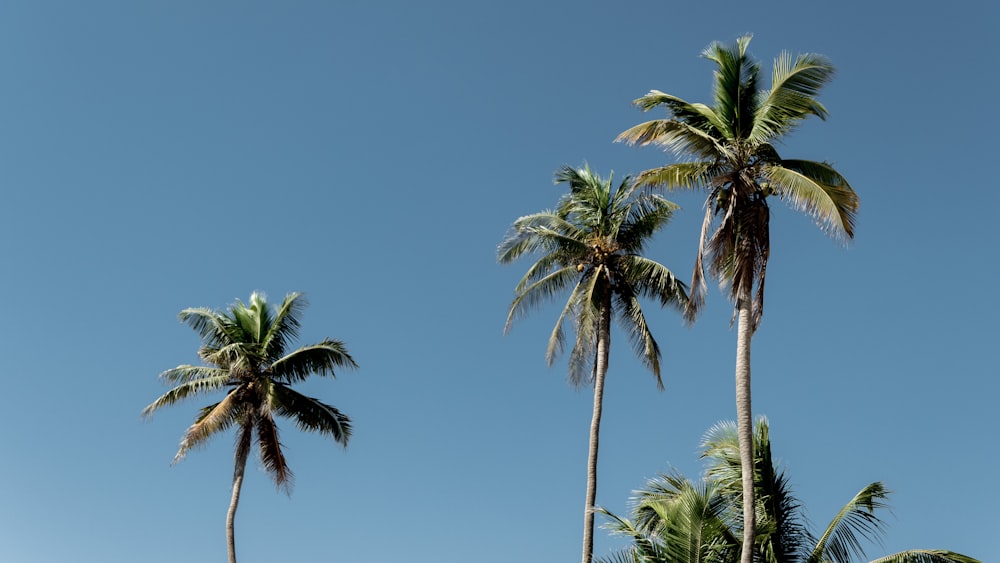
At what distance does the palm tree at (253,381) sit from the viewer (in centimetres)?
3444

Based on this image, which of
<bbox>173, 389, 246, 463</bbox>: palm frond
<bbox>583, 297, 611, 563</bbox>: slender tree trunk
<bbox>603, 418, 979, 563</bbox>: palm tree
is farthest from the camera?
<bbox>173, 389, 246, 463</bbox>: palm frond

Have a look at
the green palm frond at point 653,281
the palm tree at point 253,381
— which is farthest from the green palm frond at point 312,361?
the green palm frond at point 653,281

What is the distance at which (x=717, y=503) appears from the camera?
2016 cm

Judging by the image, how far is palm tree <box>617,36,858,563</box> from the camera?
2192 centimetres

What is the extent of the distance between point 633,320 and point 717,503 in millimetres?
11657

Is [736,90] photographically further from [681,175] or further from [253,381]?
[253,381]

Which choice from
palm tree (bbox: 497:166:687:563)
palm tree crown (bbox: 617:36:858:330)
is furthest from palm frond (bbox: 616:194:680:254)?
palm tree crown (bbox: 617:36:858:330)

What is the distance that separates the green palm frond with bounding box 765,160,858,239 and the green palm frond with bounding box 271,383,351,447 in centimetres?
1928

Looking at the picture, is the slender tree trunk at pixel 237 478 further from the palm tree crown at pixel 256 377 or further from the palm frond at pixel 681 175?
the palm frond at pixel 681 175

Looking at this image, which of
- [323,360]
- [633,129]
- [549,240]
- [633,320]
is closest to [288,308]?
[323,360]

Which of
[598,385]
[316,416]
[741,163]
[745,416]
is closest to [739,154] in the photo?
[741,163]

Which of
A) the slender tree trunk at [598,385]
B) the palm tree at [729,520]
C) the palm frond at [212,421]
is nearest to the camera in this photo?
the palm tree at [729,520]

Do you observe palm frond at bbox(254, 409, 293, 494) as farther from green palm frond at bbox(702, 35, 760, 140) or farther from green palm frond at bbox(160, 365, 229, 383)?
green palm frond at bbox(702, 35, 760, 140)

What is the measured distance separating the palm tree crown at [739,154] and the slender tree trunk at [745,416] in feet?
1.53
